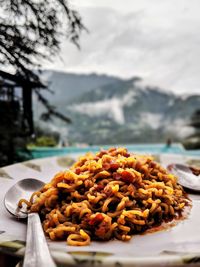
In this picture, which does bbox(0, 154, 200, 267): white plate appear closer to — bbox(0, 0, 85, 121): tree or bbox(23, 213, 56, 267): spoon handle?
bbox(23, 213, 56, 267): spoon handle

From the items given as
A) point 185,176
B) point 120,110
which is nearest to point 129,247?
point 185,176

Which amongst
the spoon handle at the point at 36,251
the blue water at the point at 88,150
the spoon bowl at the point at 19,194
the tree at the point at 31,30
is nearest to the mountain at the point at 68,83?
the tree at the point at 31,30

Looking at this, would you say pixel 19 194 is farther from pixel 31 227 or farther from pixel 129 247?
pixel 129 247

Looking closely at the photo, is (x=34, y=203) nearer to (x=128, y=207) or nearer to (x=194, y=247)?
(x=128, y=207)

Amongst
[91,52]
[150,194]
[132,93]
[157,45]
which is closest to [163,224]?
[150,194]

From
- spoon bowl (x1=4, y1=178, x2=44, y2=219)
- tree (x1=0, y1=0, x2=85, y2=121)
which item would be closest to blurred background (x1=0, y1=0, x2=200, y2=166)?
tree (x1=0, y1=0, x2=85, y2=121)
